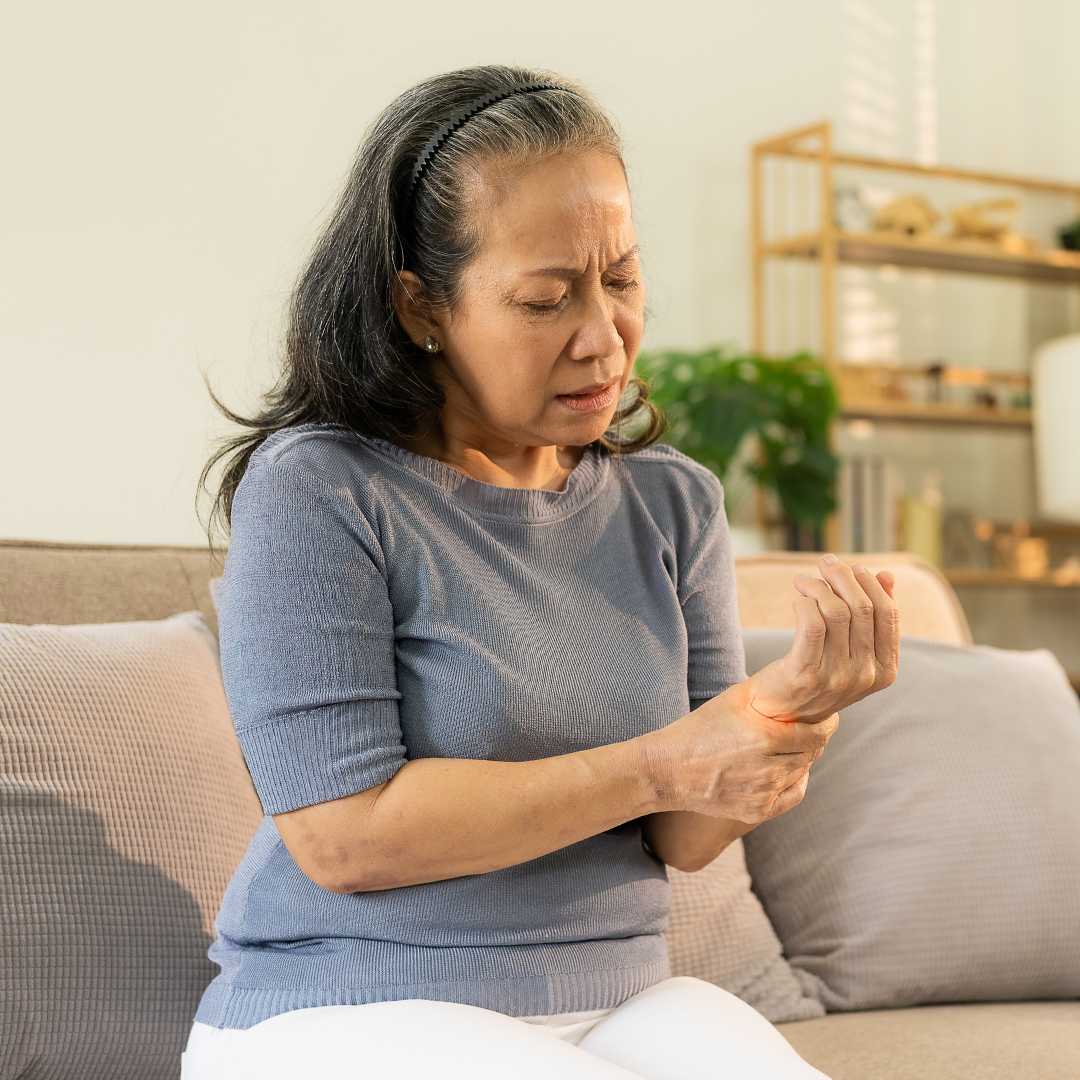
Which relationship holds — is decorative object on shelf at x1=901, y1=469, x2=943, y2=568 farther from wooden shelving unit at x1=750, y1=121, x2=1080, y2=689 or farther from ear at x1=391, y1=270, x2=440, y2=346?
ear at x1=391, y1=270, x2=440, y2=346

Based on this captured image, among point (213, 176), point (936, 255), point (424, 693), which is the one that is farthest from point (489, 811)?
point (936, 255)

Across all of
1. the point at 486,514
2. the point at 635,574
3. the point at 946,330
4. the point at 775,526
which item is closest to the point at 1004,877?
the point at 635,574

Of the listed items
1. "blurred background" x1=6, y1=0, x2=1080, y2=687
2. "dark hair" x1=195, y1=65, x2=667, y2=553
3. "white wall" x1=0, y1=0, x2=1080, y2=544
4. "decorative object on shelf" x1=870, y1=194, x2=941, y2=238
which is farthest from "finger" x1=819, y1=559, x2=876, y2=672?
"decorative object on shelf" x1=870, y1=194, x2=941, y2=238

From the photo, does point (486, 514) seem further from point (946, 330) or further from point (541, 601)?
point (946, 330)

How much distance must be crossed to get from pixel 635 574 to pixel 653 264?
2.79 metres

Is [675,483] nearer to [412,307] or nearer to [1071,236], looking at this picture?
[412,307]

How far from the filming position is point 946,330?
4508mm

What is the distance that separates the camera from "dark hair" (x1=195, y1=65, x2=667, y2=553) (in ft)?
3.79

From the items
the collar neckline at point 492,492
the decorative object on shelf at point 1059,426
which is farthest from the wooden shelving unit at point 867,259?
the collar neckline at point 492,492

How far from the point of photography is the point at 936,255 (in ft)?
13.9

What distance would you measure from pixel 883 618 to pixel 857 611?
24mm

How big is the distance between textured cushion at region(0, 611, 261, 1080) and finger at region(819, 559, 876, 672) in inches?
26.0

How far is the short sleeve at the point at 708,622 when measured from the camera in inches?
50.3

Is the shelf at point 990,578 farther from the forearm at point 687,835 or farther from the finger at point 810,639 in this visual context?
the finger at point 810,639
